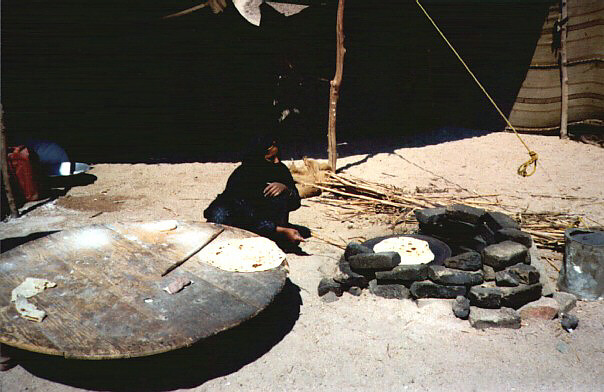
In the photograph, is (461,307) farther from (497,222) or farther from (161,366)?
(161,366)

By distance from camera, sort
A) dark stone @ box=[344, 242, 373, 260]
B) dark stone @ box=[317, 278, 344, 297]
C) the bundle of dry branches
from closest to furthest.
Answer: dark stone @ box=[317, 278, 344, 297], dark stone @ box=[344, 242, 373, 260], the bundle of dry branches

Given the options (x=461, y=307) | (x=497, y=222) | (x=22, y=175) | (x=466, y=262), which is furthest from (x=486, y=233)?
(x=22, y=175)

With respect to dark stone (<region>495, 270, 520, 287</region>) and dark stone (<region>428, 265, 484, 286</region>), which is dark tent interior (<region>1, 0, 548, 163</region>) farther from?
dark stone (<region>495, 270, 520, 287</region>)

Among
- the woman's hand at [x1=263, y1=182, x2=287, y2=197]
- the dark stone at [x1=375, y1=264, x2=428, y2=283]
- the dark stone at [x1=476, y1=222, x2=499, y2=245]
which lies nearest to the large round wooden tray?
the woman's hand at [x1=263, y1=182, x2=287, y2=197]

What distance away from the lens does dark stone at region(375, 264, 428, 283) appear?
378 centimetres

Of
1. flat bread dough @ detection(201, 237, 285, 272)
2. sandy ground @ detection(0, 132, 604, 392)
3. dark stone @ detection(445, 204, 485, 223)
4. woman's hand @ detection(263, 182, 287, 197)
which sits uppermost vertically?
woman's hand @ detection(263, 182, 287, 197)

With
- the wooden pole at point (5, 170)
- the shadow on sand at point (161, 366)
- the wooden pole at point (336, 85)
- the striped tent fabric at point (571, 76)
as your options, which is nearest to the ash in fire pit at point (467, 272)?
the shadow on sand at point (161, 366)

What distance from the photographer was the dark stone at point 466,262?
375 centimetres

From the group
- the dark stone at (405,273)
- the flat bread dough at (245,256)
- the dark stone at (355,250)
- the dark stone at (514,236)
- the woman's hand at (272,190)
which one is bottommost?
the dark stone at (405,273)

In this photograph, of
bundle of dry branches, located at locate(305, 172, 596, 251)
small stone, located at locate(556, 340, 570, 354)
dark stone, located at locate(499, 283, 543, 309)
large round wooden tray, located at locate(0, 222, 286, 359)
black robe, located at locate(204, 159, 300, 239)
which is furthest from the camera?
bundle of dry branches, located at locate(305, 172, 596, 251)

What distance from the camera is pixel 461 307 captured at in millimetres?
3562

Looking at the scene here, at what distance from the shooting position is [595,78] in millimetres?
8680

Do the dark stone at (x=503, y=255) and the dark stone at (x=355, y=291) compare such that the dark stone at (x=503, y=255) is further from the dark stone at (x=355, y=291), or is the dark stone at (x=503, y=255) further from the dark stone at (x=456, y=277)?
the dark stone at (x=355, y=291)

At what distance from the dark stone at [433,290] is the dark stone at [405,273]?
57 mm
